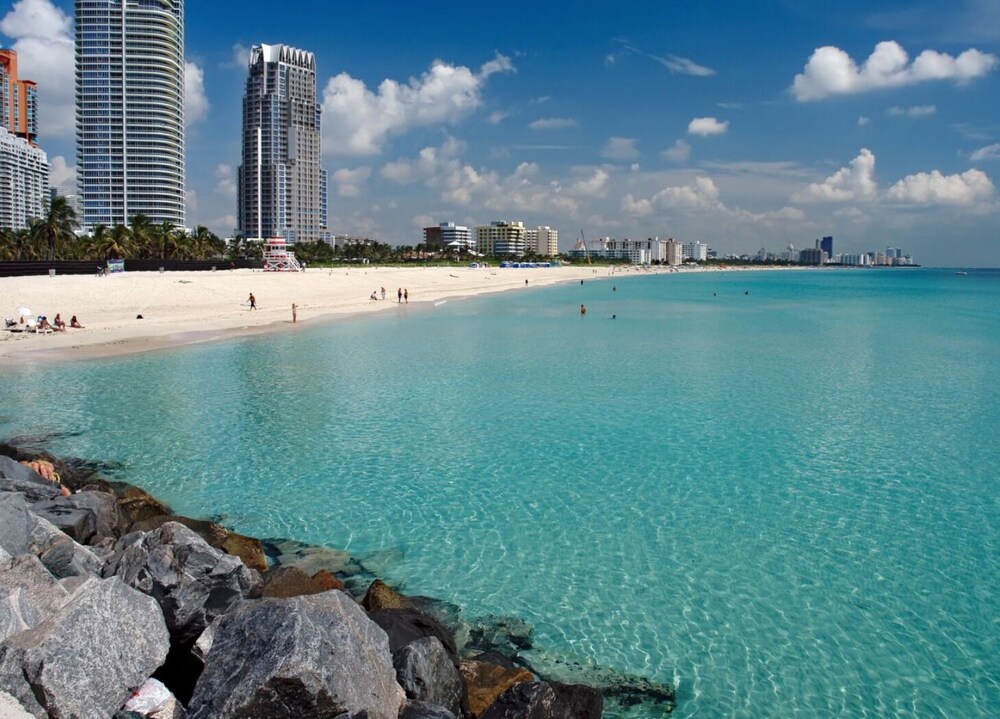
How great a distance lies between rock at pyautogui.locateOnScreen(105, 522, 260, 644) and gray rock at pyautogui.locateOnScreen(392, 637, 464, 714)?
2087 mm

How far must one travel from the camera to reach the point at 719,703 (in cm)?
895

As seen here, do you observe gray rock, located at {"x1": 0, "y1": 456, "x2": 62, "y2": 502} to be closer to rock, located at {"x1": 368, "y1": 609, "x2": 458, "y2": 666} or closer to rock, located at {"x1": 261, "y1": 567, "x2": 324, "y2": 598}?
rock, located at {"x1": 261, "y1": 567, "x2": 324, "y2": 598}

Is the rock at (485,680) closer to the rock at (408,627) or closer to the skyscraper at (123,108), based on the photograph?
the rock at (408,627)

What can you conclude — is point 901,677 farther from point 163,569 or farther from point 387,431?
point 387,431

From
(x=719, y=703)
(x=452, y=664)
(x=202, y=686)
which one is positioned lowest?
(x=719, y=703)

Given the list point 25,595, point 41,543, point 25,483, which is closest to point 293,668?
point 25,595

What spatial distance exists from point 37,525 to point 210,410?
14.8 metres

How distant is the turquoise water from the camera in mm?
10141

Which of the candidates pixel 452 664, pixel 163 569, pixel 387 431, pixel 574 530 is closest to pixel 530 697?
pixel 452 664

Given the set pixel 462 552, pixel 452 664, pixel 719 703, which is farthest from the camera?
pixel 462 552

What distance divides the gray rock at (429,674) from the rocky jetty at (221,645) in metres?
0.01

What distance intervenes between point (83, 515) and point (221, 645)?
21.0 feet

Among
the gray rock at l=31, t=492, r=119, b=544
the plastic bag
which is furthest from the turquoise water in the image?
the plastic bag

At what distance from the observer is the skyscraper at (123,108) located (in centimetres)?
16575
